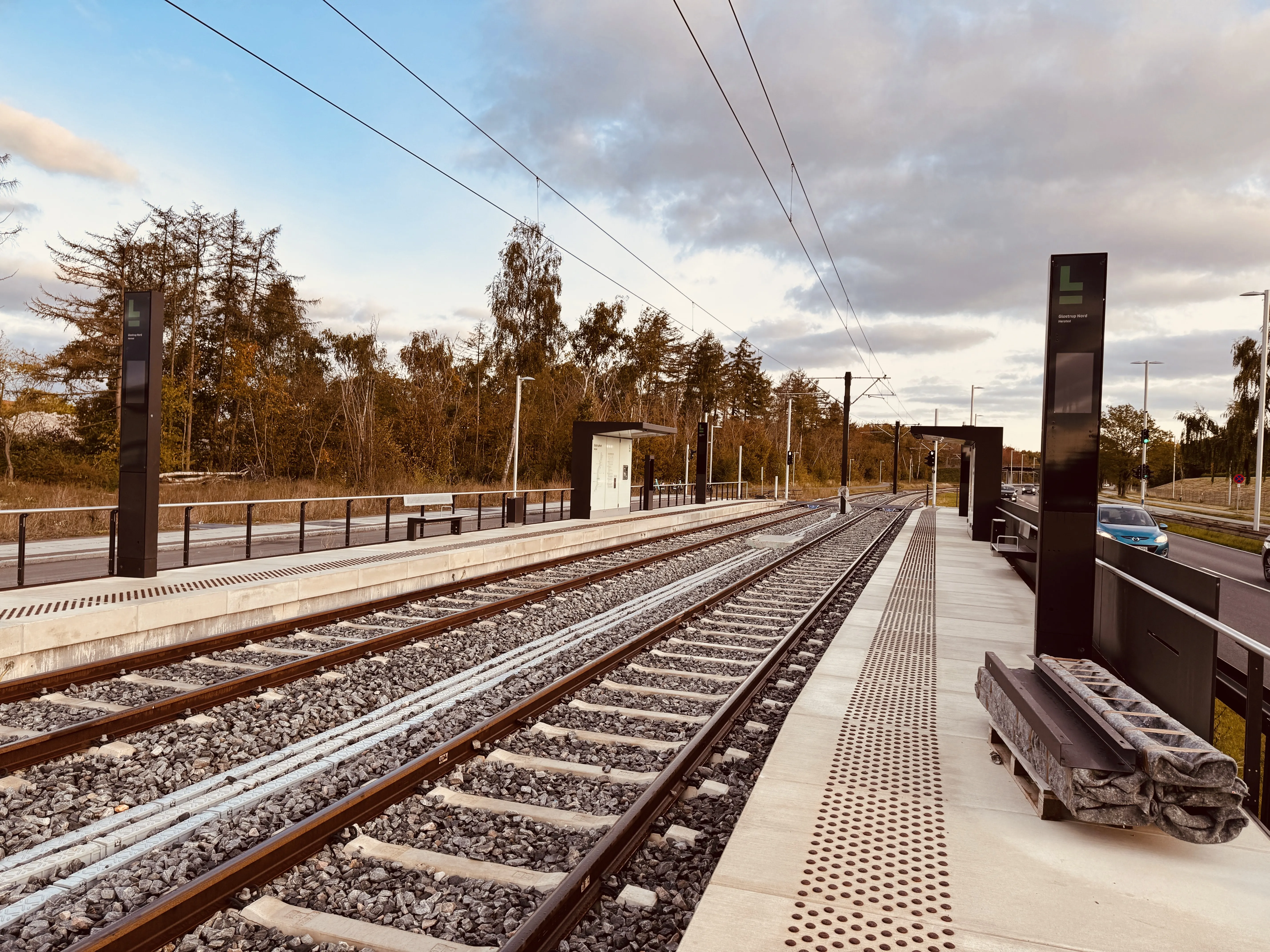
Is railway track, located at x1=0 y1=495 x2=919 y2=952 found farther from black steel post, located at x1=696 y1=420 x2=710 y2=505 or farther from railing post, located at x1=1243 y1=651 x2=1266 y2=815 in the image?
black steel post, located at x1=696 y1=420 x2=710 y2=505

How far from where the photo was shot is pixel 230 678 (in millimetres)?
7043

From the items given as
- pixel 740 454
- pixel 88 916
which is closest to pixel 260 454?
pixel 740 454

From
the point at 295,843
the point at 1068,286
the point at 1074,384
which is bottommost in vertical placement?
the point at 295,843

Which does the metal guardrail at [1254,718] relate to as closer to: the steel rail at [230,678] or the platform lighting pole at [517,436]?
the steel rail at [230,678]

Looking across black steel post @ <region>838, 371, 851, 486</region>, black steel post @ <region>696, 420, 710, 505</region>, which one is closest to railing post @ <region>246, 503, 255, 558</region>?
black steel post @ <region>696, 420, 710, 505</region>

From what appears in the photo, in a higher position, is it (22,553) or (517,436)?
(517,436)

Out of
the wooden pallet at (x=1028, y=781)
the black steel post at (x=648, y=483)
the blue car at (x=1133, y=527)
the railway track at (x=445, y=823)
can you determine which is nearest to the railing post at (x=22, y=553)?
the railway track at (x=445, y=823)

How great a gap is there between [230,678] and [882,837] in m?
5.77

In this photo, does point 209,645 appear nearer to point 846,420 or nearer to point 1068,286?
point 1068,286

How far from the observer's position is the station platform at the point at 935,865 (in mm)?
3006

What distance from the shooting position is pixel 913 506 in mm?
48094

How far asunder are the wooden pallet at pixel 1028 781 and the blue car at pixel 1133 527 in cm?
1407

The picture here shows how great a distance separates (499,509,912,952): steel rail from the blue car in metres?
14.4

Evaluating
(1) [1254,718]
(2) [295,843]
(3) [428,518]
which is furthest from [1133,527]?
(2) [295,843]
